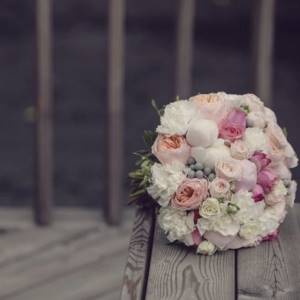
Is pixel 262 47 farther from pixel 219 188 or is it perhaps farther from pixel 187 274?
pixel 187 274

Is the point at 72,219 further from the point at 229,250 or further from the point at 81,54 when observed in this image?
the point at 81,54

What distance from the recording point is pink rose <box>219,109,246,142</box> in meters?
2.01

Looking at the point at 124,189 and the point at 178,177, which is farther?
the point at 124,189

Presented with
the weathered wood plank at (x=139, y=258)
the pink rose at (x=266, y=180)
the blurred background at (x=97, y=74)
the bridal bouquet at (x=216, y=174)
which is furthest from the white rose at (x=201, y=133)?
the blurred background at (x=97, y=74)

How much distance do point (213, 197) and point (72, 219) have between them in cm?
177

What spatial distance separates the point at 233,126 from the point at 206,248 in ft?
0.84

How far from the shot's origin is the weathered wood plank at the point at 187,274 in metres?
1.80

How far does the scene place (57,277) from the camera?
3.12 meters

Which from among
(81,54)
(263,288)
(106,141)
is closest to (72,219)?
(106,141)

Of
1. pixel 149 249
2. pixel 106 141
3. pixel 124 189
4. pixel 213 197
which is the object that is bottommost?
pixel 124 189

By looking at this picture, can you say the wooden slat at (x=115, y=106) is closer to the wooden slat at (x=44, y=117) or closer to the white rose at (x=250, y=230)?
the wooden slat at (x=44, y=117)

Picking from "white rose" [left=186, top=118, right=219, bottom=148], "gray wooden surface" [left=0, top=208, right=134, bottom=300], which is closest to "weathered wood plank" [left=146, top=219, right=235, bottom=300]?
"white rose" [left=186, top=118, right=219, bottom=148]

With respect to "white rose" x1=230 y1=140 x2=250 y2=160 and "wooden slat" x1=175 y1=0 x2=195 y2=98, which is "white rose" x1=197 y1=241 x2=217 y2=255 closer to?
"white rose" x1=230 y1=140 x2=250 y2=160

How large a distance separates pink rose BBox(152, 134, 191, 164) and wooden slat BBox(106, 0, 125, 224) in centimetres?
154
